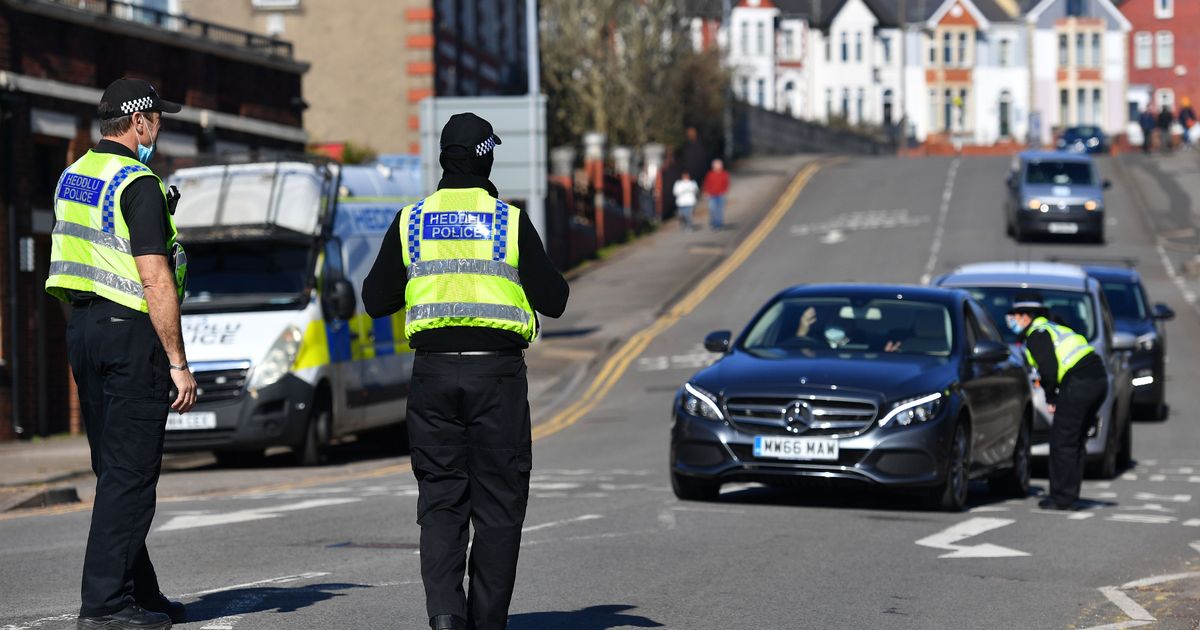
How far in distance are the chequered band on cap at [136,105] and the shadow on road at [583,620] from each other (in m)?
2.48

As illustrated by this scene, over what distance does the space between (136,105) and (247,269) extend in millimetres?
11159

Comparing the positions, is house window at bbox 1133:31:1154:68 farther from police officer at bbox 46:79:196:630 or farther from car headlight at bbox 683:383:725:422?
police officer at bbox 46:79:196:630

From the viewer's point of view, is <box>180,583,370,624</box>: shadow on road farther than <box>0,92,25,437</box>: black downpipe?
No

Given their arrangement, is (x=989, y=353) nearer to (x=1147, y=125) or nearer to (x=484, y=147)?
(x=484, y=147)

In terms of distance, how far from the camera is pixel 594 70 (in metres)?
56.0

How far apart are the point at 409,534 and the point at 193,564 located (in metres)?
1.82

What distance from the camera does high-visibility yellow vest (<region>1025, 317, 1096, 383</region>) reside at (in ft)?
45.2

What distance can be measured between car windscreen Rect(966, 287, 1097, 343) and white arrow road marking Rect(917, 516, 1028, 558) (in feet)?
19.6

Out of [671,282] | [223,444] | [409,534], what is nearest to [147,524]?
[409,534]

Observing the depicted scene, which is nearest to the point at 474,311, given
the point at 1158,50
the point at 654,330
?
the point at 654,330

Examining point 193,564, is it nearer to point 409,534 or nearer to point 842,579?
point 409,534

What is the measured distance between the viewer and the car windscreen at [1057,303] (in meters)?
18.2

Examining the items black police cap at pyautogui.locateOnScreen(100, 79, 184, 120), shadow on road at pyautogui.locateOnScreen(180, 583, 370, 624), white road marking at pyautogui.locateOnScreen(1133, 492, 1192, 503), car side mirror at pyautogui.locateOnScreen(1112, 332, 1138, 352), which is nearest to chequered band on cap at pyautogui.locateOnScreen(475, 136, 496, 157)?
black police cap at pyautogui.locateOnScreen(100, 79, 184, 120)

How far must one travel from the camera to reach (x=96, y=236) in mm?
7121
